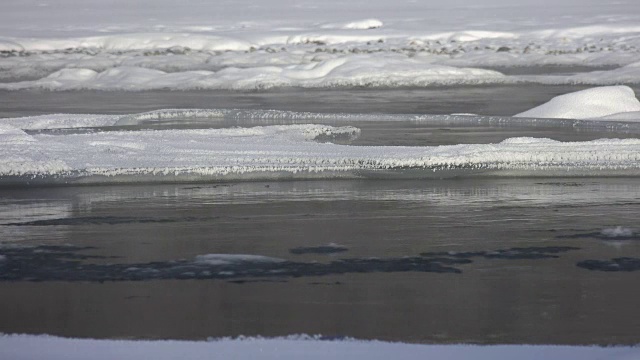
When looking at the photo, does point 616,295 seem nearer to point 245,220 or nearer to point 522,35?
point 245,220

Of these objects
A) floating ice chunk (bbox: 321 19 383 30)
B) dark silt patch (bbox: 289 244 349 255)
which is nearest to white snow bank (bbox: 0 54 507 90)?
dark silt patch (bbox: 289 244 349 255)

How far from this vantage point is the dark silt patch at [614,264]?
4.92 m

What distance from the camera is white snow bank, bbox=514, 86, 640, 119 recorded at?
1158 cm

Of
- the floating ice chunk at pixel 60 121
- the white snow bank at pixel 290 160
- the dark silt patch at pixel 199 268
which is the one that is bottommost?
the dark silt patch at pixel 199 268

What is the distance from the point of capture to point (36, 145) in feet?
28.8

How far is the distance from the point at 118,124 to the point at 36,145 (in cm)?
249

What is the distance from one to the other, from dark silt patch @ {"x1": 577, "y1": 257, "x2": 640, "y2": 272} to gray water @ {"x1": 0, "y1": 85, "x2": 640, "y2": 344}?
0.02m

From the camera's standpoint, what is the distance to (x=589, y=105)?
1173cm

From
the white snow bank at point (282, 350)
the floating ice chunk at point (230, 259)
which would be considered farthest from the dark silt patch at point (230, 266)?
the white snow bank at point (282, 350)

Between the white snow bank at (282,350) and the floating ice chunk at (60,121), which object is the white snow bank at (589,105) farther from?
the white snow bank at (282,350)

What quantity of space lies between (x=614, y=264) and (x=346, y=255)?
1.25 meters

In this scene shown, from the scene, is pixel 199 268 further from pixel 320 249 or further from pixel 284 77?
pixel 284 77

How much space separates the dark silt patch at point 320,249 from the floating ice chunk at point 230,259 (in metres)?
0.20

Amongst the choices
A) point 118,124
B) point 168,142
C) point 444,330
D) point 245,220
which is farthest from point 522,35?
point 444,330
